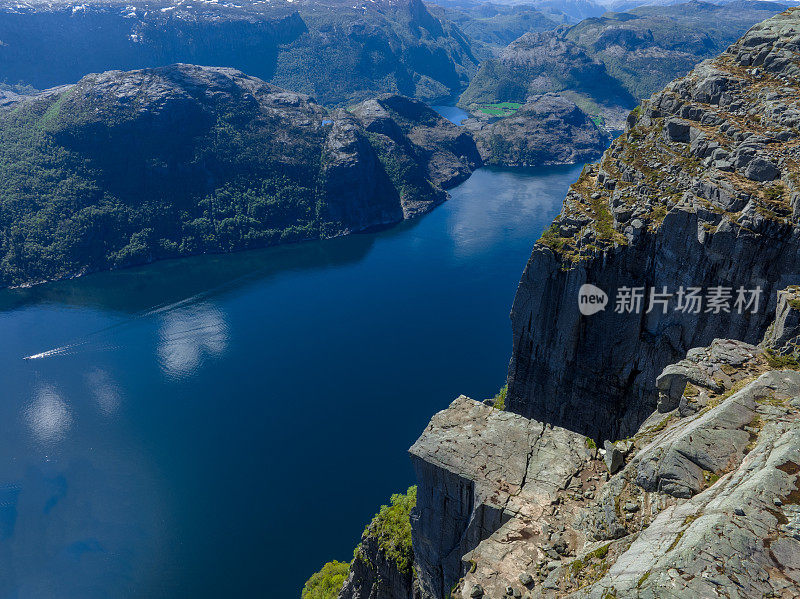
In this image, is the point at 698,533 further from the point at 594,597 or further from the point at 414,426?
the point at 414,426

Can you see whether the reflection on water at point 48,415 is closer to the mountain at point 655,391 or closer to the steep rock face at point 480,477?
the mountain at point 655,391

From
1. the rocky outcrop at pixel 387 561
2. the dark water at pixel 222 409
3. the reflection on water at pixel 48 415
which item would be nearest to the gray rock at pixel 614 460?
the rocky outcrop at pixel 387 561

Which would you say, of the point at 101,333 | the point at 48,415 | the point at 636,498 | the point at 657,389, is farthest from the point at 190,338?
the point at 636,498

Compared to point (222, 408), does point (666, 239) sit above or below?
above

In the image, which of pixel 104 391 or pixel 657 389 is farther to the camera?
pixel 104 391

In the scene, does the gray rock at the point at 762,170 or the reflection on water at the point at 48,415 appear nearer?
A: the gray rock at the point at 762,170

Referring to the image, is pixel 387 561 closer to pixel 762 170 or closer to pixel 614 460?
pixel 614 460

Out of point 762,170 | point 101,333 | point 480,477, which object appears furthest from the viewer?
point 101,333
